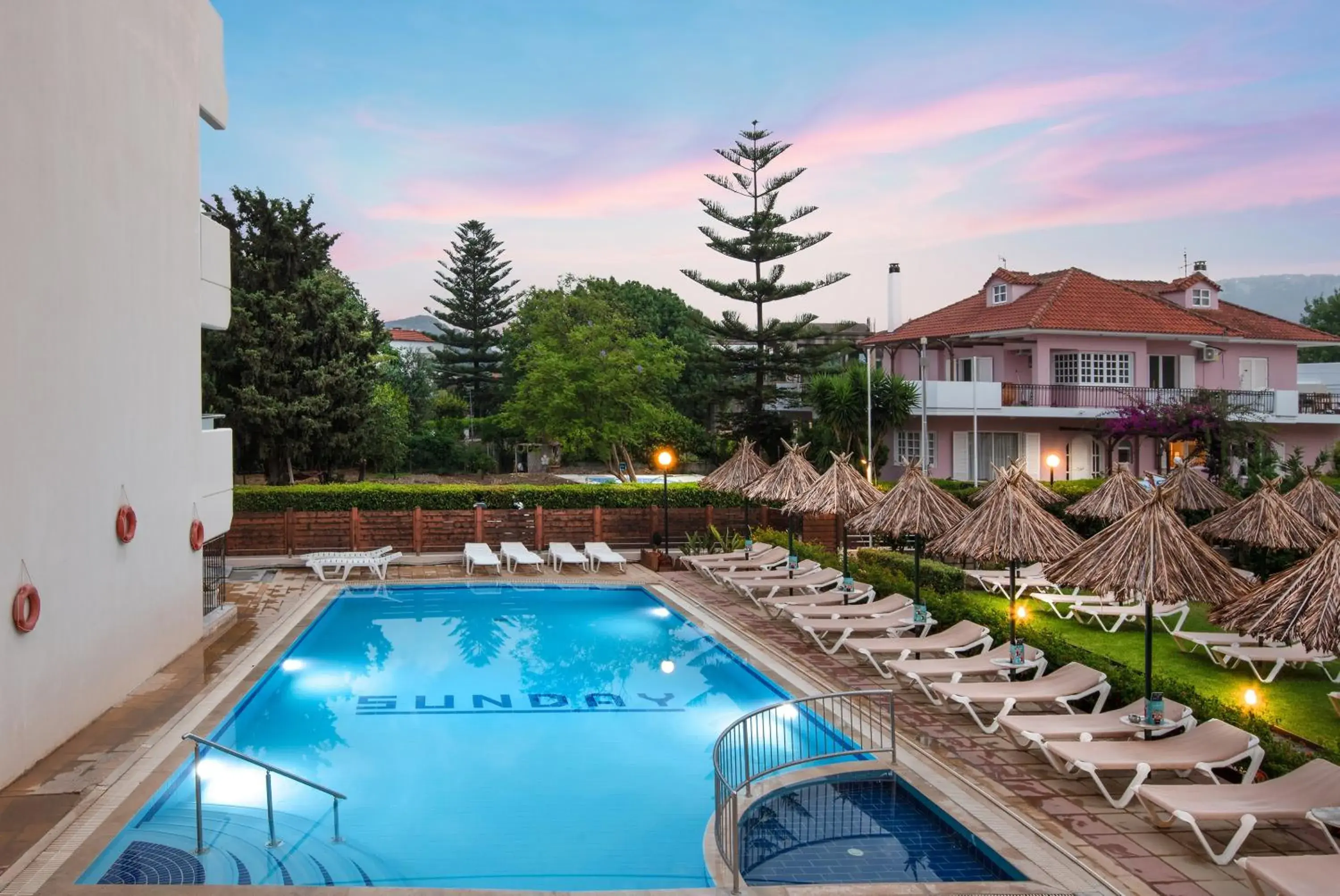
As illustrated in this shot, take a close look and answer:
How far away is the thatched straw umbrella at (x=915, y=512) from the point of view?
1372 cm

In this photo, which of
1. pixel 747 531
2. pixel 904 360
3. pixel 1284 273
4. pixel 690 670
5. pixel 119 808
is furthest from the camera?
pixel 1284 273

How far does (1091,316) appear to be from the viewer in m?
30.8

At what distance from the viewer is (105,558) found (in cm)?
1080

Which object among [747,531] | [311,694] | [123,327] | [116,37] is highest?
[116,37]

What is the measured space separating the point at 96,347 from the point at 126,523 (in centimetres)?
202

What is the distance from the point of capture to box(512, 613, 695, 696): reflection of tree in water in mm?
13430

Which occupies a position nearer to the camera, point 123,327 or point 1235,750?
point 1235,750

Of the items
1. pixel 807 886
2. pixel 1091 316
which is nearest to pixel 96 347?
pixel 807 886

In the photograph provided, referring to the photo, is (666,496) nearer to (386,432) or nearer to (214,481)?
(214,481)

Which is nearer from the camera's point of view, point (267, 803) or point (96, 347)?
point (267, 803)

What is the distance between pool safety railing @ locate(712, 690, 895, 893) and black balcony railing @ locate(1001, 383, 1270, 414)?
2111 centimetres

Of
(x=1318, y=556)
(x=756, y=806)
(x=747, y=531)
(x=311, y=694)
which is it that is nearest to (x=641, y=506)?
(x=747, y=531)

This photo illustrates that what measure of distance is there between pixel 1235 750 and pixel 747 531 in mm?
13386

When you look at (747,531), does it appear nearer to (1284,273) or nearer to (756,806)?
(756,806)
